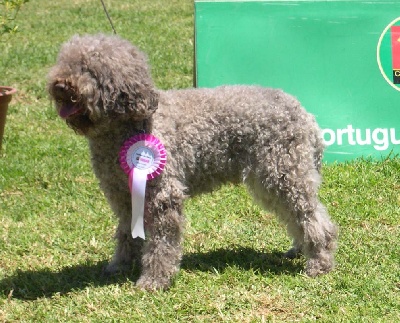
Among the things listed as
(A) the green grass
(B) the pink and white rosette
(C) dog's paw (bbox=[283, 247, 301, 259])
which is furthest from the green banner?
(B) the pink and white rosette

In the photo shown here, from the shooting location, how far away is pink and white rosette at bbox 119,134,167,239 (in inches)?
187

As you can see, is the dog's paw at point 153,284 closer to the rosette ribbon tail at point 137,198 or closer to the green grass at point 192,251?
the green grass at point 192,251

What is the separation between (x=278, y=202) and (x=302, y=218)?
0.20 metres

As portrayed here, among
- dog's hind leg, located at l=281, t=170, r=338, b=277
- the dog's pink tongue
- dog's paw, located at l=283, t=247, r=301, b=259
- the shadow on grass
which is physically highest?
the dog's pink tongue

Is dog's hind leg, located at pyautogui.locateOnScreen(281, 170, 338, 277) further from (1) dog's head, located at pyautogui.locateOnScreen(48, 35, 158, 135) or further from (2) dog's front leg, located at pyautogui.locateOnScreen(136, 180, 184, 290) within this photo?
(1) dog's head, located at pyautogui.locateOnScreen(48, 35, 158, 135)

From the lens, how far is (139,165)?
4723mm

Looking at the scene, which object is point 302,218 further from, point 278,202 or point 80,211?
point 80,211

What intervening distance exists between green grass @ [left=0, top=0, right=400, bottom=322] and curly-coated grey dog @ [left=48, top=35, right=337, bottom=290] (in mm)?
252

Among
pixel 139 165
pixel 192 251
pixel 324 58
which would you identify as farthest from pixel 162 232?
pixel 324 58

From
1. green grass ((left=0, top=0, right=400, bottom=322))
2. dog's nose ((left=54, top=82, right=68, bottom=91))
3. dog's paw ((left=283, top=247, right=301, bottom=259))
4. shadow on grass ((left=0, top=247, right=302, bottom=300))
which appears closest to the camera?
dog's nose ((left=54, top=82, right=68, bottom=91))

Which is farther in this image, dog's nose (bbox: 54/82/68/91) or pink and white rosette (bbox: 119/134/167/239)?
pink and white rosette (bbox: 119/134/167/239)

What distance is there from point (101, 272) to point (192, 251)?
2.50 ft

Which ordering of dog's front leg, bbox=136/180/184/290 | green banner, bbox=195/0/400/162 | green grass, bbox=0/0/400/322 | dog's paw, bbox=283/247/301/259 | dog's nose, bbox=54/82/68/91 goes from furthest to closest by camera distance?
green banner, bbox=195/0/400/162 < dog's paw, bbox=283/247/301/259 < dog's front leg, bbox=136/180/184/290 < green grass, bbox=0/0/400/322 < dog's nose, bbox=54/82/68/91

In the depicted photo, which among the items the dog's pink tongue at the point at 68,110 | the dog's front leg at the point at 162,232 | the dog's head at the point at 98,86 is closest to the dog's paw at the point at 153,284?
the dog's front leg at the point at 162,232
